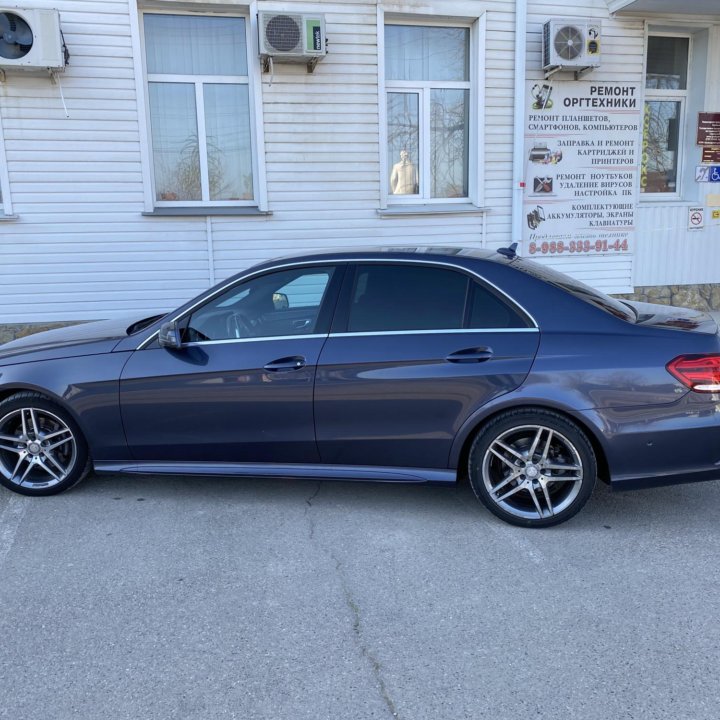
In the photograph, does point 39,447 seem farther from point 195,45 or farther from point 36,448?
point 195,45

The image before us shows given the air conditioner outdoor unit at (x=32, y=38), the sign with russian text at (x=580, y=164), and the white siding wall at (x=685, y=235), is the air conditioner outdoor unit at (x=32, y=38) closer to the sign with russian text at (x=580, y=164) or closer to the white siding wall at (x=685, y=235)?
the sign with russian text at (x=580, y=164)

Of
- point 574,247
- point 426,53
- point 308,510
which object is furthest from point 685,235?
point 308,510

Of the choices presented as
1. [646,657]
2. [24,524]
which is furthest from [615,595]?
[24,524]

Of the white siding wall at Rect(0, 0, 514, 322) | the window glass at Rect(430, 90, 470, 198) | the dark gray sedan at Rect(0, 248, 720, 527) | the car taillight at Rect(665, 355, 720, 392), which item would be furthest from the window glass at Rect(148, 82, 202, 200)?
the car taillight at Rect(665, 355, 720, 392)

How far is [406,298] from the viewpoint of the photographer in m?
3.99

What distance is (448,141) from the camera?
359 inches

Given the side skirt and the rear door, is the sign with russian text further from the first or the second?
the side skirt

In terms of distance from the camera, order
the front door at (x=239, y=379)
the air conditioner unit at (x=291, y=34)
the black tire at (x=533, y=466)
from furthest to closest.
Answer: the air conditioner unit at (x=291, y=34), the front door at (x=239, y=379), the black tire at (x=533, y=466)

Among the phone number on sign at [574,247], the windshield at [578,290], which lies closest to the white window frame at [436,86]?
the phone number on sign at [574,247]

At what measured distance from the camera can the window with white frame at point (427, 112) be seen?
28.6ft

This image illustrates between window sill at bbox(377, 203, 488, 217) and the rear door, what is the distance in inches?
188

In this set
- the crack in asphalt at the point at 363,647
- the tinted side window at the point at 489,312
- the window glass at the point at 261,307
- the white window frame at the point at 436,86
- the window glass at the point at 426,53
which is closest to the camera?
the crack in asphalt at the point at 363,647

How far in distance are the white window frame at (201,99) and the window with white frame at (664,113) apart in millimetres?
5381

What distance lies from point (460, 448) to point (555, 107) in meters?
6.45
